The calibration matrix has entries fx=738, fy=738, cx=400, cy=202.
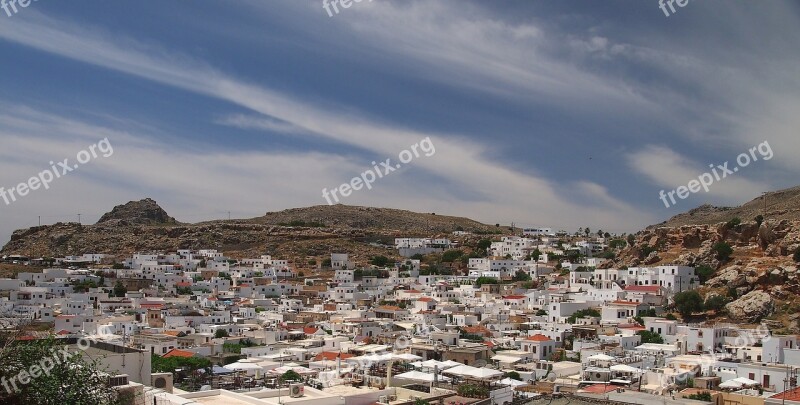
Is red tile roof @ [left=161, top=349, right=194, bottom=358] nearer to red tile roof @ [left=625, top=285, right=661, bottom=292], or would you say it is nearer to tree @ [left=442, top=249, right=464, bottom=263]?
red tile roof @ [left=625, top=285, right=661, bottom=292]

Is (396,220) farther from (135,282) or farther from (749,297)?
(749,297)

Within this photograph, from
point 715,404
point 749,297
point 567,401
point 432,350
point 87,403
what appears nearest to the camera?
point 87,403

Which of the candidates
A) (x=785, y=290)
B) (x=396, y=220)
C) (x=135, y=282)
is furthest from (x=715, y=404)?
(x=396, y=220)

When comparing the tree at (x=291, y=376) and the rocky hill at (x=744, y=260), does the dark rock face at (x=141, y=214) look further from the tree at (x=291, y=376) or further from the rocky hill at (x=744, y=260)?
the tree at (x=291, y=376)

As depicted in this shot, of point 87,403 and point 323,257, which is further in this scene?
point 323,257

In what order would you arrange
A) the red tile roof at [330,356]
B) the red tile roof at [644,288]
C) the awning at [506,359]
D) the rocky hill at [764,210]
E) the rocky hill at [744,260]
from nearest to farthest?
1. the awning at [506,359]
2. the red tile roof at [330,356]
3. the rocky hill at [744,260]
4. the red tile roof at [644,288]
5. the rocky hill at [764,210]

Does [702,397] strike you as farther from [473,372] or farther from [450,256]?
[450,256]

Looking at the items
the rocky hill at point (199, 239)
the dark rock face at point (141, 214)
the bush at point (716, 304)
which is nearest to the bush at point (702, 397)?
the bush at point (716, 304)

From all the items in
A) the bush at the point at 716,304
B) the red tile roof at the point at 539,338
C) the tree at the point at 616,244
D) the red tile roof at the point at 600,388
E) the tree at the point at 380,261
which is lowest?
the red tile roof at the point at 539,338
